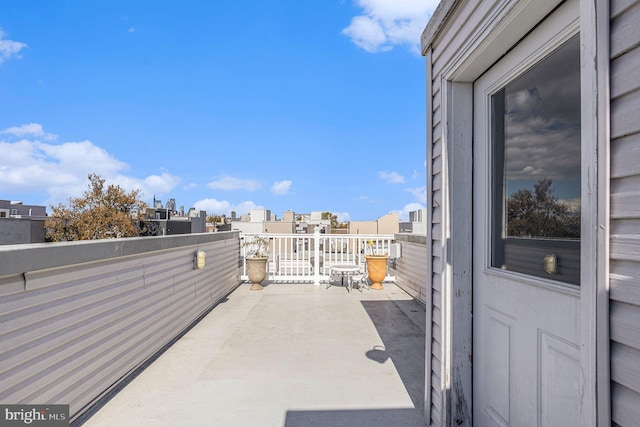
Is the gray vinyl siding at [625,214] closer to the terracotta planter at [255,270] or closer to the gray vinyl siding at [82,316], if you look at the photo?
the gray vinyl siding at [82,316]

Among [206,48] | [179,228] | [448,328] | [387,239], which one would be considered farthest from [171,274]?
[179,228]

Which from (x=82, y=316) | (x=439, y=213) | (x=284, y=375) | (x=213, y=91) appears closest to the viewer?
(x=439, y=213)

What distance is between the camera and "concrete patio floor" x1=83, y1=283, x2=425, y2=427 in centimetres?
211

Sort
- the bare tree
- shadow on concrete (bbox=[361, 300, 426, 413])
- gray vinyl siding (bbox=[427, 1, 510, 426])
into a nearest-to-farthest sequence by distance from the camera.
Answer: gray vinyl siding (bbox=[427, 1, 510, 426]) → shadow on concrete (bbox=[361, 300, 426, 413]) → the bare tree

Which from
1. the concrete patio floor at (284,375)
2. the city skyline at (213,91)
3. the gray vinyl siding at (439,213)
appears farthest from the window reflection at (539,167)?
the city skyline at (213,91)

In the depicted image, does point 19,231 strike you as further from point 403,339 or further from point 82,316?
point 403,339

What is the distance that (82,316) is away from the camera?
6.86ft

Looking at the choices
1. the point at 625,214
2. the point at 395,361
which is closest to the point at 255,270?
the point at 395,361

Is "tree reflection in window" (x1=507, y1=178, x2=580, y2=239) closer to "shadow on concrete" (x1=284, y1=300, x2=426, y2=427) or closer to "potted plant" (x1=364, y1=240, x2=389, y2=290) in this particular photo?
"shadow on concrete" (x1=284, y1=300, x2=426, y2=427)

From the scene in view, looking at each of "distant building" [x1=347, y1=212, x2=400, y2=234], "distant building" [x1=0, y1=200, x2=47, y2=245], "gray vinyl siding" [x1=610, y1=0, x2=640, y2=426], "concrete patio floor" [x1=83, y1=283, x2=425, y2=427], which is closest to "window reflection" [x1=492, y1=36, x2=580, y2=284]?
"gray vinyl siding" [x1=610, y1=0, x2=640, y2=426]

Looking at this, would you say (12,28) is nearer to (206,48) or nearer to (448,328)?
(206,48)

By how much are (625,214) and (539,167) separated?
73 cm

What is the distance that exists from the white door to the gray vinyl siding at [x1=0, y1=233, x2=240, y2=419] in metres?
2.36

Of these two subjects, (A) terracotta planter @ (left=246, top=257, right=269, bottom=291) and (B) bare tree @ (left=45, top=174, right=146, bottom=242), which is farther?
(B) bare tree @ (left=45, top=174, right=146, bottom=242)
